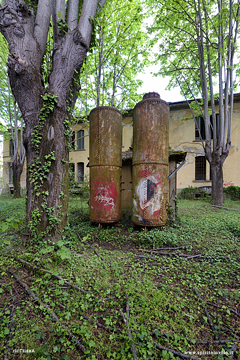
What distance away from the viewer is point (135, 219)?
4422 millimetres

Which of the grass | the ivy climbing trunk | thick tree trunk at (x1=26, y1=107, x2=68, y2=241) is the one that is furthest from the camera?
thick tree trunk at (x1=26, y1=107, x2=68, y2=241)

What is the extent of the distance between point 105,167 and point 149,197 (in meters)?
1.40

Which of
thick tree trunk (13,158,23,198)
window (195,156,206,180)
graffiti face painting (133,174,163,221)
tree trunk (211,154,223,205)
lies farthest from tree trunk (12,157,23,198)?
window (195,156,206,180)

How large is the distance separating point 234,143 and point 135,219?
38.9ft

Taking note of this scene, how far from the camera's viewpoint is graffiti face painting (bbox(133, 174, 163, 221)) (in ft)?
13.9

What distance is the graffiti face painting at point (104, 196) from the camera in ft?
15.0

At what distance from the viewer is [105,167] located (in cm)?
463

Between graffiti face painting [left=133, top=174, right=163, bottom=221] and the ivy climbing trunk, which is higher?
the ivy climbing trunk

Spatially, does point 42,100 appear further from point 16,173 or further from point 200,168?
point 200,168

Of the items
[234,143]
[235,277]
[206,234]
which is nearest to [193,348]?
[235,277]

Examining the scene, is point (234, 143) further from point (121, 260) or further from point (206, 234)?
point (121, 260)

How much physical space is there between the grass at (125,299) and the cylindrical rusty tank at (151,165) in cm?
57

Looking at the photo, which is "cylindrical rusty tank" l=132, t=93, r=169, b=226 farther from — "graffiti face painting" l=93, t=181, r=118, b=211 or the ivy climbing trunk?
the ivy climbing trunk

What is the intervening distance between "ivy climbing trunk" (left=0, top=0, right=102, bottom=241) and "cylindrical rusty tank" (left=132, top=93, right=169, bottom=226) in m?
1.76
